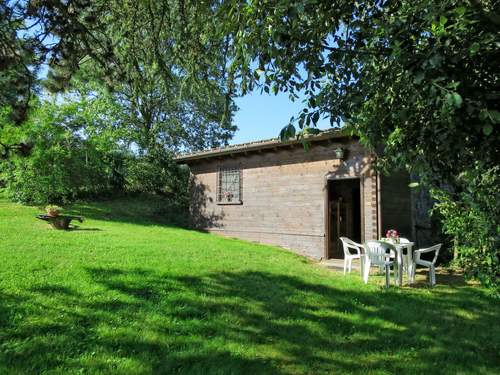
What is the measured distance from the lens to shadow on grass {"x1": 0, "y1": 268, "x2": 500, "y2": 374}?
11.1 ft

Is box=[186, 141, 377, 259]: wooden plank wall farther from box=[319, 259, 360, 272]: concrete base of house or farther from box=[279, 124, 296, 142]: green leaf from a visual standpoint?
box=[279, 124, 296, 142]: green leaf

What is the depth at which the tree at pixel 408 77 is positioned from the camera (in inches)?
98.8

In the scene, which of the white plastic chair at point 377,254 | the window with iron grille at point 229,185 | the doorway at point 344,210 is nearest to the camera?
the white plastic chair at point 377,254

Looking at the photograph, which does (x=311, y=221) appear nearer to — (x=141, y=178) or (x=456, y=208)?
(x=456, y=208)

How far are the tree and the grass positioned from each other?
132 centimetres

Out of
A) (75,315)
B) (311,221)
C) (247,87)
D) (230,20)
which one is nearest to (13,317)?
(75,315)

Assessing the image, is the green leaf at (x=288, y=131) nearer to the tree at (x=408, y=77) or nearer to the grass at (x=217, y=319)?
the tree at (x=408, y=77)

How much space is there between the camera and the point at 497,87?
275 cm

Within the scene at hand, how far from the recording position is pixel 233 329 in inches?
166

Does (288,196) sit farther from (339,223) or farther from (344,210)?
(344,210)

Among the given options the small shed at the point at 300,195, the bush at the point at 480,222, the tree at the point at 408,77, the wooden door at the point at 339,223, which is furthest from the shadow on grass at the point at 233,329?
the wooden door at the point at 339,223

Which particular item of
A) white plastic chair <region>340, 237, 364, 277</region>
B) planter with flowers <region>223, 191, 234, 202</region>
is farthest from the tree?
planter with flowers <region>223, 191, 234, 202</region>

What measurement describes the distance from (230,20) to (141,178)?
17.7 m

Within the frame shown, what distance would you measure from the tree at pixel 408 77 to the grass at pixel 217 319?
1.32m
